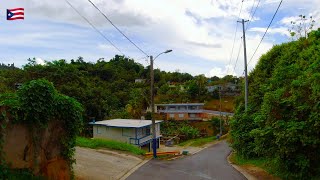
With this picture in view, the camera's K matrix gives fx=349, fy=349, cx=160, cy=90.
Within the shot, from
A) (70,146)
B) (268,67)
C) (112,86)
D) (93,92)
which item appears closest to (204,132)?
(112,86)

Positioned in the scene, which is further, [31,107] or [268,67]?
[268,67]

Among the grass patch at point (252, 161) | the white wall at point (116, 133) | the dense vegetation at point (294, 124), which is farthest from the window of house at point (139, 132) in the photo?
the dense vegetation at point (294, 124)

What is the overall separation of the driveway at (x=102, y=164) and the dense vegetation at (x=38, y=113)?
3.32 metres

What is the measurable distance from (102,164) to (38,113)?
9.74 meters

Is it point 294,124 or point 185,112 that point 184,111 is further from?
point 294,124

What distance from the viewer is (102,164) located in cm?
2145

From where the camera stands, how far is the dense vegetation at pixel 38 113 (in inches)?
454

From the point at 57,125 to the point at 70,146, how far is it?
114 cm

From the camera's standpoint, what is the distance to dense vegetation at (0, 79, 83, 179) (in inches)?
454

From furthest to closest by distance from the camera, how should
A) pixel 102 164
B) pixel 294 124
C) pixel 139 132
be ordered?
pixel 139 132 → pixel 102 164 → pixel 294 124

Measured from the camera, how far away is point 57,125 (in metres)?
14.0

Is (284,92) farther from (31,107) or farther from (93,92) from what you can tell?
(93,92)

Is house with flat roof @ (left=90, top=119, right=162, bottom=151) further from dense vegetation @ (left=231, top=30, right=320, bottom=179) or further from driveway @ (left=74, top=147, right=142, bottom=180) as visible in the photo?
dense vegetation @ (left=231, top=30, right=320, bottom=179)
